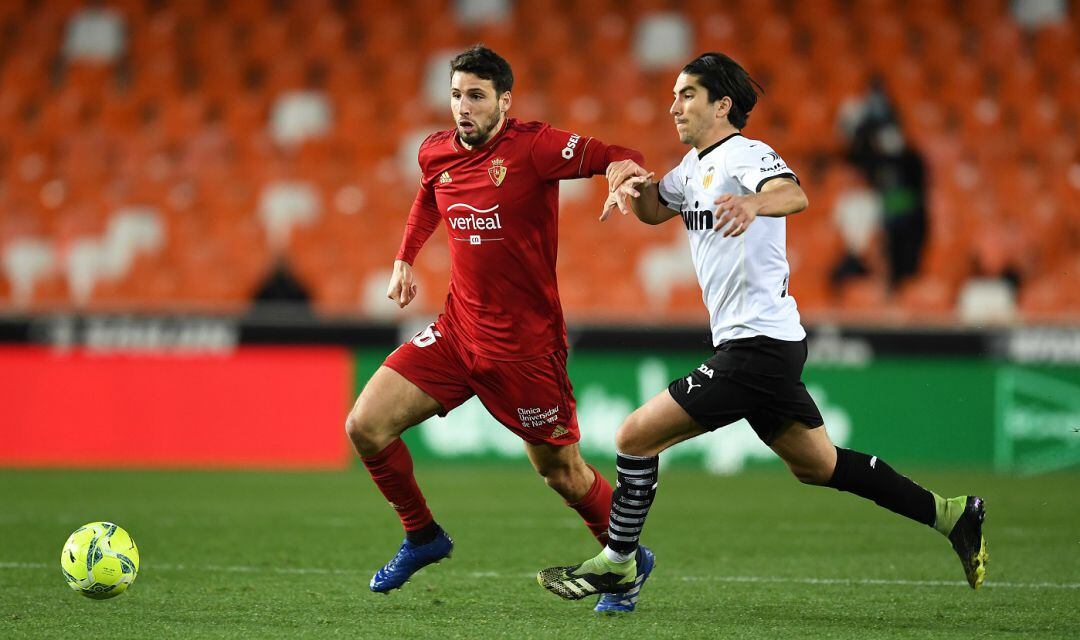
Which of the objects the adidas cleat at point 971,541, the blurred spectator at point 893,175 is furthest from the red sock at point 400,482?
the blurred spectator at point 893,175

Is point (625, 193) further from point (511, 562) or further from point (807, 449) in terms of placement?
point (511, 562)

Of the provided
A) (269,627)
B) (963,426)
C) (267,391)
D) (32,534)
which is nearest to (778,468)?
(963,426)

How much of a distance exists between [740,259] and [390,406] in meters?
1.48

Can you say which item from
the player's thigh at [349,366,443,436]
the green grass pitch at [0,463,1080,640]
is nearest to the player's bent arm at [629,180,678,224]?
the player's thigh at [349,366,443,436]

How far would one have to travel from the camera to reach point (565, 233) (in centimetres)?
1355

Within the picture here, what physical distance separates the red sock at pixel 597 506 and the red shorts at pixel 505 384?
0.22 metres

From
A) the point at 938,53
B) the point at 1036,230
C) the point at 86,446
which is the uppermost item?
the point at 938,53

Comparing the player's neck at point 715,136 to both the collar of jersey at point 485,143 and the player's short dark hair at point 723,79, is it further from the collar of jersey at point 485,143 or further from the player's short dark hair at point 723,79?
the collar of jersey at point 485,143

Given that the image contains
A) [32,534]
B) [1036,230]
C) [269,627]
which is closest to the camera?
[269,627]

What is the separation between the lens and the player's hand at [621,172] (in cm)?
498

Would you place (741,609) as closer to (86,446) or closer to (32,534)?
(32,534)

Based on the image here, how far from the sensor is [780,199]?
4633 millimetres

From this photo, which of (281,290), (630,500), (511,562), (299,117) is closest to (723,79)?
(630,500)

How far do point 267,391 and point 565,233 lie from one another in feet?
11.3
